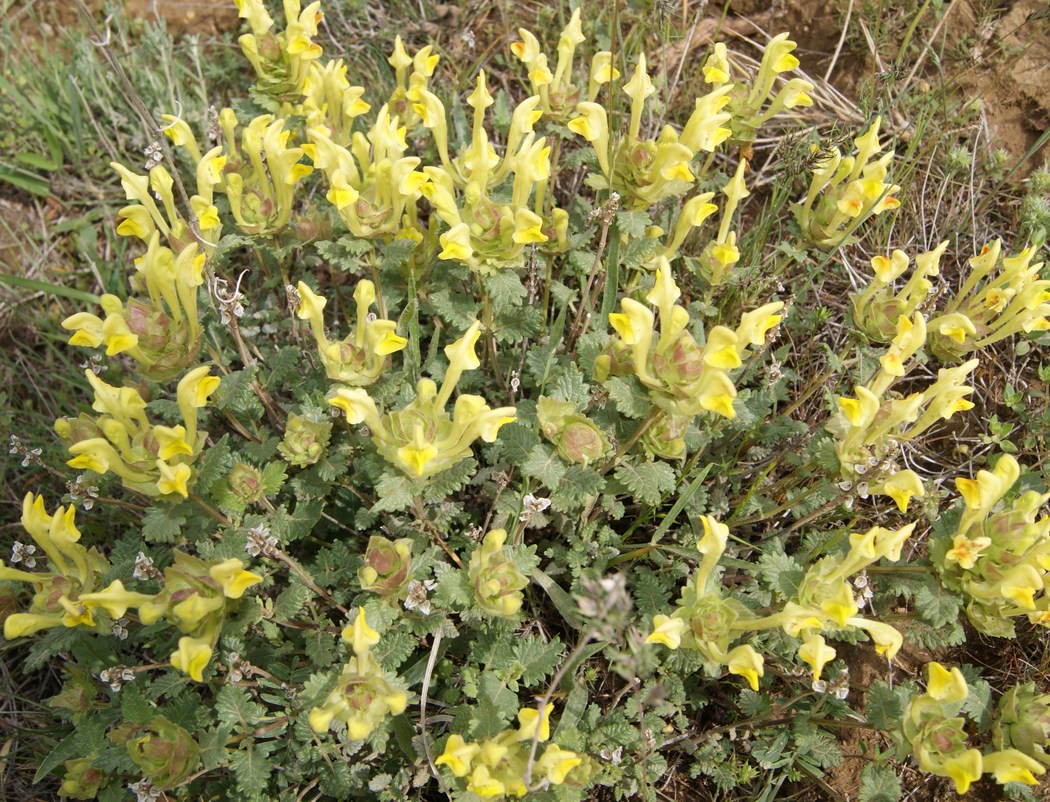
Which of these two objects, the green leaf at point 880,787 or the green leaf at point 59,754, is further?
the green leaf at point 59,754

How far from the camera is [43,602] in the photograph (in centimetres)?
266

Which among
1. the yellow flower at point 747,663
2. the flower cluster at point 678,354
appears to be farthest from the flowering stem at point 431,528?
the yellow flower at point 747,663

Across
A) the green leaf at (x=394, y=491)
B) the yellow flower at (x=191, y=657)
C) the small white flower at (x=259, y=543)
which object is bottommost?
the yellow flower at (x=191, y=657)

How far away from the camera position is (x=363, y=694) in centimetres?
242

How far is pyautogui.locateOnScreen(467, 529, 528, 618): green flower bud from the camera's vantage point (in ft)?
8.46

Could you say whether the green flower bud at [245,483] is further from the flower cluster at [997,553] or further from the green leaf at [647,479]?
the flower cluster at [997,553]

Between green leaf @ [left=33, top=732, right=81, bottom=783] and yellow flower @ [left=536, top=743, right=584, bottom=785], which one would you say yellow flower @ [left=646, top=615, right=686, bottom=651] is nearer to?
yellow flower @ [left=536, top=743, right=584, bottom=785]

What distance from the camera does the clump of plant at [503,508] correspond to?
256cm

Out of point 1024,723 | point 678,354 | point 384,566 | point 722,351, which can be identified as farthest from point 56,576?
point 1024,723

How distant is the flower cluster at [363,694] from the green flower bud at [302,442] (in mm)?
741

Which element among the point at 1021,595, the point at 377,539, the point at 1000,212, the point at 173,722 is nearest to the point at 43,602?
the point at 173,722

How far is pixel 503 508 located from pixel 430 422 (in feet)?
1.89

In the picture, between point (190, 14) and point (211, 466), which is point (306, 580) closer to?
point (211, 466)

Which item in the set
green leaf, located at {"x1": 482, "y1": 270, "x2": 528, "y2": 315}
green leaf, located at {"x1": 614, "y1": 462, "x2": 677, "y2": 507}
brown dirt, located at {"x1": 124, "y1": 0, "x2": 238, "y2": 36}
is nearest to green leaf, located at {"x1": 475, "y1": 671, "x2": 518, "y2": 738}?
green leaf, located at {"x1": 614, "y1": 462, "x2": 677, "y2": 507}
